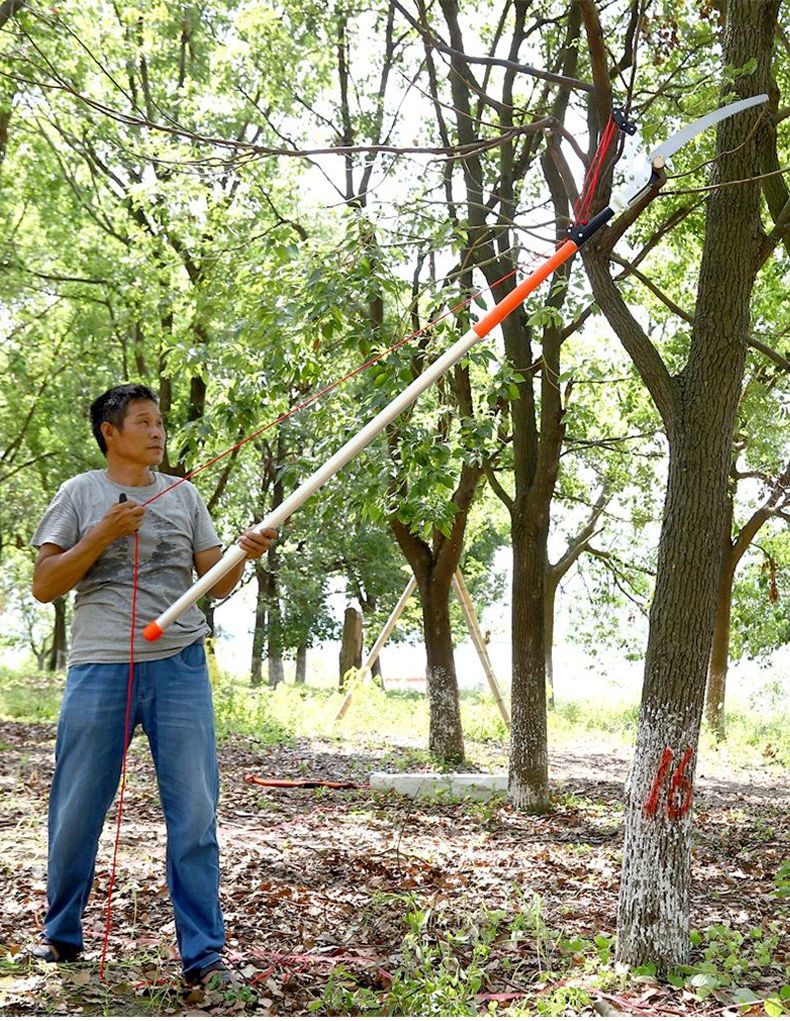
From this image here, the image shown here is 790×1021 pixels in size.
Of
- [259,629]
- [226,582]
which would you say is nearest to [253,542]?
[226,582]

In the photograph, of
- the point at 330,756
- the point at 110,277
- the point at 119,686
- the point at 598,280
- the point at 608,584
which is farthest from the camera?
the point at 608,584

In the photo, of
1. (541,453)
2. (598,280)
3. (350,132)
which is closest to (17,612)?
(350,132)

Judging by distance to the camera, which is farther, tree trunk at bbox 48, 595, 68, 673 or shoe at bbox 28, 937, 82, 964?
tree trunk at bbox 48, 595, 68, 673

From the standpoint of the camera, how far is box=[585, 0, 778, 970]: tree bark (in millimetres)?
4469

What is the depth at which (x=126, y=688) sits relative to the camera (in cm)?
391

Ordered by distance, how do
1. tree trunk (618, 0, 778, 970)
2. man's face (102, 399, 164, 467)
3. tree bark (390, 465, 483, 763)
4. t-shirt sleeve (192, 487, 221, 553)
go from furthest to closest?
tree bark (390, 465, 483, 763)
tree trunk (618, 0, 778, 970)
t-shirt sleeve (192, 487, 221, 553)
man's face (102, 399, 164, 467)

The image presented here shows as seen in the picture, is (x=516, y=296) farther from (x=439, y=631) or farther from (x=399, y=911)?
(x=439, y=631)

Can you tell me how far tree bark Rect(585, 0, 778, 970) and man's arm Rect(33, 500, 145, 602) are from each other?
7.27 feet

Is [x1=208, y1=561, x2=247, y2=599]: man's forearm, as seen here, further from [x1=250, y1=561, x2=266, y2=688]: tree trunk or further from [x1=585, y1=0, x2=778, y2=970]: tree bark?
[x1=250, y1=561, x2=266, y2=688]: tree trunk

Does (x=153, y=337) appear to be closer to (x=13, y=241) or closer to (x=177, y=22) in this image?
(x=13, y=241)

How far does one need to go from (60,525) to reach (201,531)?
0.54 metres

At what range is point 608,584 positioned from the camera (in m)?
20.5

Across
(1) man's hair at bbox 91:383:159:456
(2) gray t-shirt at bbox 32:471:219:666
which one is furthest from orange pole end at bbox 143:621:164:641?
(1) man's hair at bbox 91:383:159:456

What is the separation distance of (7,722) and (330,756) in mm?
4554
